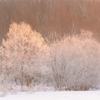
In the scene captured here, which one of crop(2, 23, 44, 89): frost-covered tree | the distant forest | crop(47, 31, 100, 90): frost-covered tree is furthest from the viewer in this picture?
the distant forest

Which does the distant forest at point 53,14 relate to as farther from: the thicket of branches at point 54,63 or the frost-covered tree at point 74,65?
the frost-covered tree at point 74,65

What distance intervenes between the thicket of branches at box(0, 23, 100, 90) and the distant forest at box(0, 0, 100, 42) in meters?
23.5

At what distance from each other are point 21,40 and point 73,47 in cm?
665

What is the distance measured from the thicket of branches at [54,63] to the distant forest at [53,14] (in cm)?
2354

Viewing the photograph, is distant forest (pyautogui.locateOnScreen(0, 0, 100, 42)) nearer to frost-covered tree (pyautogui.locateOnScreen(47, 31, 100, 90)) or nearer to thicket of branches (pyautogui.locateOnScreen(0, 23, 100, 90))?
thicket of branches (pyautogui.locateOnScreen(0, 23, 100, 90))

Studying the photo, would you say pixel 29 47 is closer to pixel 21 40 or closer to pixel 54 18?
pixel 21 40

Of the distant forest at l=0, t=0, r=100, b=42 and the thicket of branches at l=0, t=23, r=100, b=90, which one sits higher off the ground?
the distant forest at l=0, t=0, r=100, b=42

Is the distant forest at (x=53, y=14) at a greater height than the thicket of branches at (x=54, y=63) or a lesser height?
greater

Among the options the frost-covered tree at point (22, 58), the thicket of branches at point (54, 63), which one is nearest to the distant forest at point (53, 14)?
the frost-covered tree at point (22, 58)

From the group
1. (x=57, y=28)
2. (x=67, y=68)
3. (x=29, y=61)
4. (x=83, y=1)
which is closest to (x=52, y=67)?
(x=67, y=68)

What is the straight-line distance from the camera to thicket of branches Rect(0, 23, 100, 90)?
28.0 m

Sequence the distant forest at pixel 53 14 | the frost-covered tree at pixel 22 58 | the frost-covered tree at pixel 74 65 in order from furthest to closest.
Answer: the distant forest at pixel 53 14 → the frost-covered tree at pixel 22 58 → the frost-covered tree at pixel 74 65

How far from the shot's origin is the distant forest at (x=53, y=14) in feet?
189

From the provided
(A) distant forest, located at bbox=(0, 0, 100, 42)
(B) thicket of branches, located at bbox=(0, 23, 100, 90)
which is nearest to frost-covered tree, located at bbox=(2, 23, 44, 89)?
(B) thicket of branches, located at bbox=(0, 23, 100, 90)
